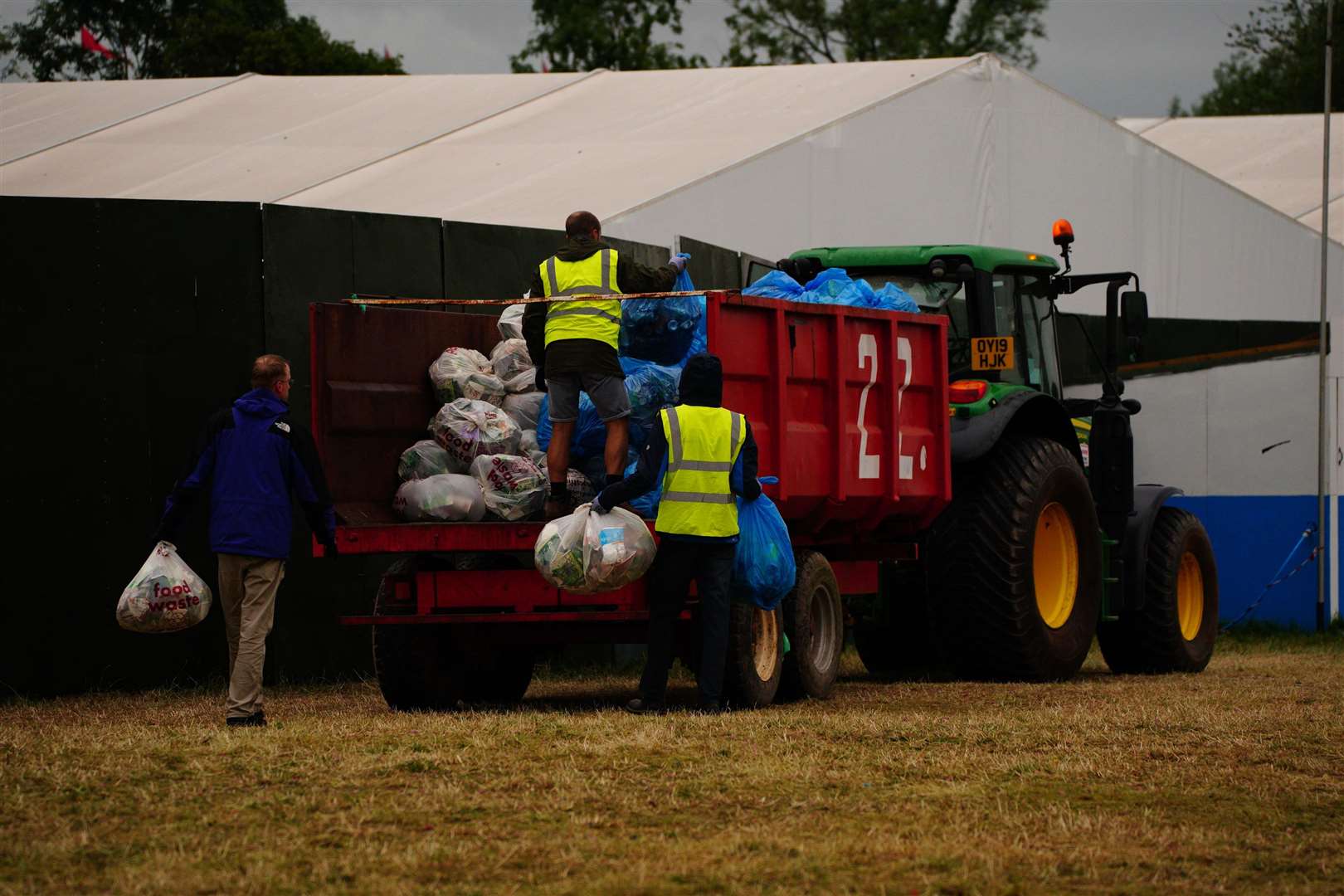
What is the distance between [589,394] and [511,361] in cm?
98

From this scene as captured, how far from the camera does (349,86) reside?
24500 mm

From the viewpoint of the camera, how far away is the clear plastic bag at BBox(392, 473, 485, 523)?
9.81 m

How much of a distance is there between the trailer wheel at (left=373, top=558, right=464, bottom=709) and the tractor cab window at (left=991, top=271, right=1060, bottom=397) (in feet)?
13.9

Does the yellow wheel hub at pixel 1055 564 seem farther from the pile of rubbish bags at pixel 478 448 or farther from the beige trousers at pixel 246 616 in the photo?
the beige trousers at pixel 246 616

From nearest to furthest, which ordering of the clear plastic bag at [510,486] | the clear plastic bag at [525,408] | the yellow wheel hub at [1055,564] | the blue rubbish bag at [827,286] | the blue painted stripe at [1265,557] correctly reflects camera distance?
the clear plastic bag at [510,486] → the clear plastic bag at [525,408] → the blue rubbish bag at [827,286] → the yellow wheel hub at [1055,564] → the blue painted stripe at [1265,557]

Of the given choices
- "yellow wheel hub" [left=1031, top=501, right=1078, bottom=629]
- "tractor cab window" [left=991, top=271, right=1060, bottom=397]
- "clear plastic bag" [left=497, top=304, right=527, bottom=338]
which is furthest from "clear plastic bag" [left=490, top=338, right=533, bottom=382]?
"yellow wheel hub" [left=1031, top=501, right=1078, bottom=629]

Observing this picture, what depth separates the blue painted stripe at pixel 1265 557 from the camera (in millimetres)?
18609

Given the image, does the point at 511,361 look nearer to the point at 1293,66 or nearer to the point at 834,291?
the point at 834,291

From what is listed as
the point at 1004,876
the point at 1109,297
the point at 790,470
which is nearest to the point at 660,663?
the point at 790,470

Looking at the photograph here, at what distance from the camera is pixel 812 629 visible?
10727mm

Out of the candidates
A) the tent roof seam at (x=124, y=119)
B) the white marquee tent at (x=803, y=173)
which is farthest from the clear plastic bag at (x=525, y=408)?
the tent roof seam at (x=124, y=119)

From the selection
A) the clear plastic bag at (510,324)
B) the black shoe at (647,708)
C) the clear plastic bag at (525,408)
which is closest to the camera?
the black shoe at (647,708)

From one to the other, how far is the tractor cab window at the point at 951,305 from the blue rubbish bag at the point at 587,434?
117 inches

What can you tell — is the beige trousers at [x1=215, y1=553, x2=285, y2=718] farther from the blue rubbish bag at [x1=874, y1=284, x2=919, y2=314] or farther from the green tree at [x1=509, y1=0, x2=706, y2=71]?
the green tree at [x1=509, y1=0, x2=706, y2=71]
